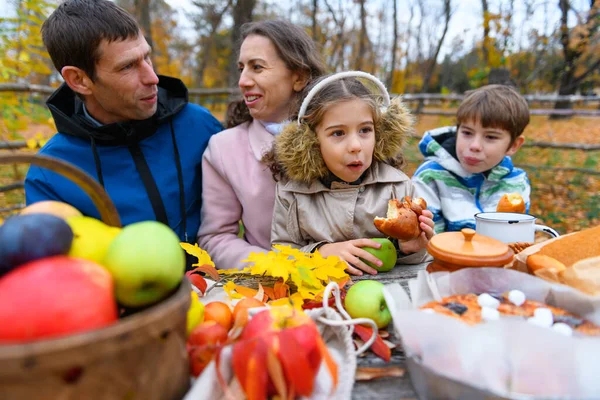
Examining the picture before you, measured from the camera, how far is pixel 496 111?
2211mm

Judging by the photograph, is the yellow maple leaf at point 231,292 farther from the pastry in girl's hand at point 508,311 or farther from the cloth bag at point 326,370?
the pastry in girl's hand at point 508,311

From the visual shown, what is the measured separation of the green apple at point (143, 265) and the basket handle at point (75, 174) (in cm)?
16

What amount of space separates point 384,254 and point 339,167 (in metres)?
0.40

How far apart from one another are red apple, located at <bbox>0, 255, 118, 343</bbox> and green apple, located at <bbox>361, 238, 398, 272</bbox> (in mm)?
1040

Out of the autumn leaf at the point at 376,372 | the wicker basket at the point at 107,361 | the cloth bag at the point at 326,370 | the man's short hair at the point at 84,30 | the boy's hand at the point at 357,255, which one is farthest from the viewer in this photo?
the man's short hair at the point at 84,30

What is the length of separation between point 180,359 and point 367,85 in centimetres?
142

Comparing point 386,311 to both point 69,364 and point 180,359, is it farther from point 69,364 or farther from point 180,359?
point 69,364

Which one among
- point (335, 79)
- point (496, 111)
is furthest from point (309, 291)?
point (496, 111)

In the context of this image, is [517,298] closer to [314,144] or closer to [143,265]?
[143,265]

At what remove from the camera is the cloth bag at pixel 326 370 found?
801 mm

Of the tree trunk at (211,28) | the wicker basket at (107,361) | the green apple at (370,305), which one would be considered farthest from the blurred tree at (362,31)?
the wicker basket at (107,361)

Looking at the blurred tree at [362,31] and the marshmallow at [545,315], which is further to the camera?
the blurred tree at [362,31]

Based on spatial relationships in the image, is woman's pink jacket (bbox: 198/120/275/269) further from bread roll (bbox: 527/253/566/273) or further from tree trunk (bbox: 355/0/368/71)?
tree trunk (bbox: 355/0/368/71)

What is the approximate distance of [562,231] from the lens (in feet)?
16.8
